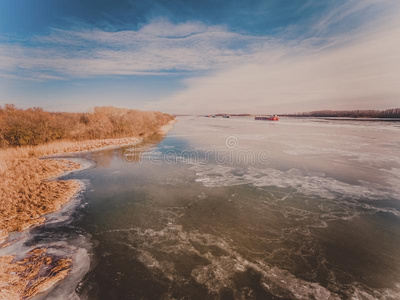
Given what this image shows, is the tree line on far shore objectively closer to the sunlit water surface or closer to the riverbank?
the riverbank

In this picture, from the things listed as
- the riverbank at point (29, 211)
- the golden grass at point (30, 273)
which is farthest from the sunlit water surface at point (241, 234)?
the riverbank at point (29, 211)

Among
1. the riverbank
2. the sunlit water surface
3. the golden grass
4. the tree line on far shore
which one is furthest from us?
the tree line on far shore

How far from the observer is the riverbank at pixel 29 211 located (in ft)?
13.7

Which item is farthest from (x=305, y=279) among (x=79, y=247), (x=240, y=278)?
(x=79, y=247)

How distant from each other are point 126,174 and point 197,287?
9447 millimetres

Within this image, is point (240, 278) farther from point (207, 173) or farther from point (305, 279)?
point (207, 173)

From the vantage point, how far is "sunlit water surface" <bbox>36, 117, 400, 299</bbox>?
14.2ft

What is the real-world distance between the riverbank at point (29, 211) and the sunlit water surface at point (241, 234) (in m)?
0.55

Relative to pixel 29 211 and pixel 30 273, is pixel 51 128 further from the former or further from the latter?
pixel 30 273

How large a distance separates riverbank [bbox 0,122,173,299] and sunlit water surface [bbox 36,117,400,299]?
546 millimetres

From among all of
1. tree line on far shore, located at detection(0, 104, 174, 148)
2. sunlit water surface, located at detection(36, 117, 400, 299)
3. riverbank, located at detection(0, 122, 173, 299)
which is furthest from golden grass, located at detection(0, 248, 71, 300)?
tree line on far shore, located at detection(0, 104, 174, 148)

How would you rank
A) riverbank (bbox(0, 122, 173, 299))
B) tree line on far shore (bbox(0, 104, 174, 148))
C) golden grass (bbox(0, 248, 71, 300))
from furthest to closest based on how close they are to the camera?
tree line on far shore (bbox(0, 104, 174, 148)) < riverbank (bbox(0, 122, 173, 299)) < golden grass (bbox(0, 248, 71, 300))

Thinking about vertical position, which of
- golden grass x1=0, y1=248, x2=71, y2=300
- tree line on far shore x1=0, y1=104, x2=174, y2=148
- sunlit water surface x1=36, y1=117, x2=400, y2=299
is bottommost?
sunlit water surface x1=36, y1=117, x2=400, y2=299

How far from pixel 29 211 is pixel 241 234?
7634 millimetres
